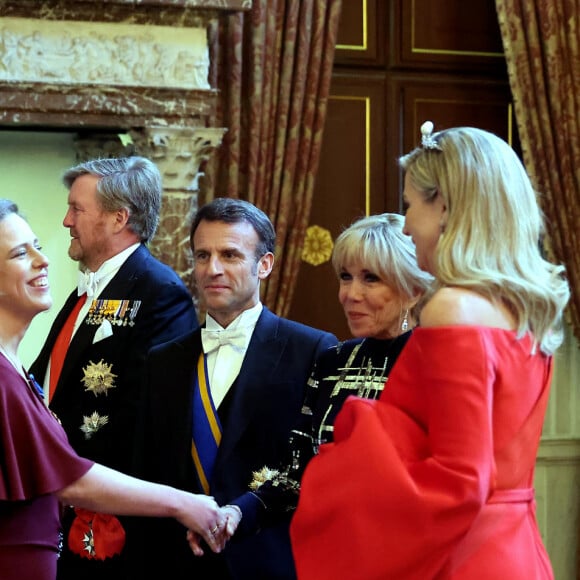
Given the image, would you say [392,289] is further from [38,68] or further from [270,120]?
[270,120]

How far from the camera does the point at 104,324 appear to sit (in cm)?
326

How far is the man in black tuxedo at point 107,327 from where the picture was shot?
315cm

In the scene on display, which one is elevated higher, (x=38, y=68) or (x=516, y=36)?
(x=516, y=36)

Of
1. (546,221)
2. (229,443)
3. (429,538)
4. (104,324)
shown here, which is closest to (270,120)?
(546,221)

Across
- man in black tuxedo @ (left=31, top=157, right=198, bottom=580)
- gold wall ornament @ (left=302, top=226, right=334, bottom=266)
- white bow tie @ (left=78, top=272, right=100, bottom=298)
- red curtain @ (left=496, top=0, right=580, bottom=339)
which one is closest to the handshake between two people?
man in black tuxedo @ (left=31, top=157, right=198, bottom=580)

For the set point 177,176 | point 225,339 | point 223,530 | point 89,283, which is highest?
point 177,176

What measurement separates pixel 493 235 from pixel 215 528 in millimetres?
1136

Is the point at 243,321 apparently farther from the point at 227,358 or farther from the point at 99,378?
the point at 99,378

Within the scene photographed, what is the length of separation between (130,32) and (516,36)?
210cm

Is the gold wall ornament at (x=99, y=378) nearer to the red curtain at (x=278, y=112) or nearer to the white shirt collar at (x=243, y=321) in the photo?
the white shirt collar at (x=243, y=321)

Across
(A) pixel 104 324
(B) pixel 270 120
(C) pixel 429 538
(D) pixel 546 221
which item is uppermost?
(B) pixel 270 120

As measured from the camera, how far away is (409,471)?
Answer: 6.19 feet

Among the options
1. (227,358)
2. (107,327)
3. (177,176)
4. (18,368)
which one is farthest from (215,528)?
(177,176)

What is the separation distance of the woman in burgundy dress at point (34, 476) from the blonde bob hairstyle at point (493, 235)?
3.25 feet
